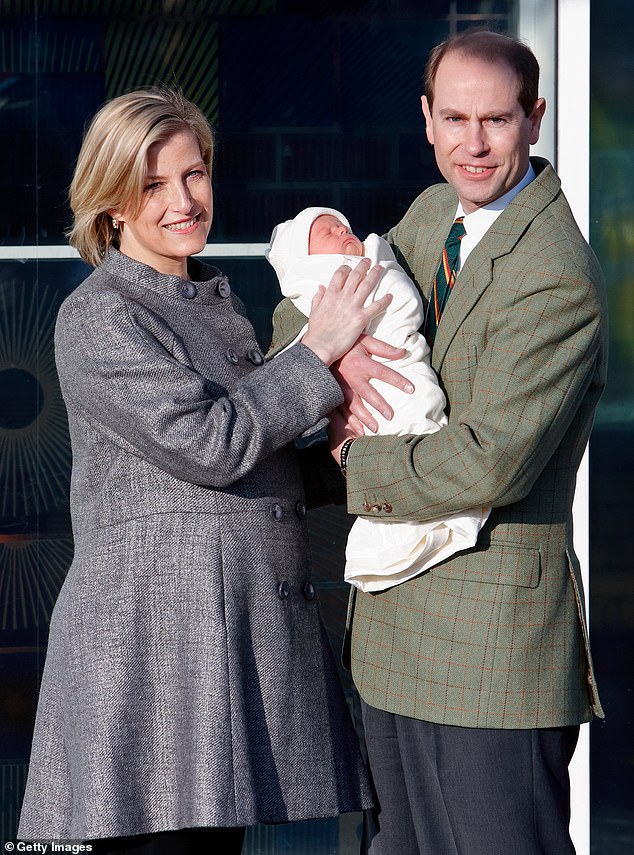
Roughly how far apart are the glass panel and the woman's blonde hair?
5.41 ft

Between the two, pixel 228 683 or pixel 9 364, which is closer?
pixel 228 683

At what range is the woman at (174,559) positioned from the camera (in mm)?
2510

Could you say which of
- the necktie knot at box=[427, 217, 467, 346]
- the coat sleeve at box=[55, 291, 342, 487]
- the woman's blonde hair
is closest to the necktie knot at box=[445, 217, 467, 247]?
the necktie knot at box=[427, 217, 467, 346]

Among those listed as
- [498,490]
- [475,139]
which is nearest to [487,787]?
[498,490]

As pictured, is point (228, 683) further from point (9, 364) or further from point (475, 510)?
point (9, 364)

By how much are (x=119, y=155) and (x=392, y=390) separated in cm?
78

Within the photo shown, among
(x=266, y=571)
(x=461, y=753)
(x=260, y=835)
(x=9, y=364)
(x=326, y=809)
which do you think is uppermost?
(x=9, y=364)

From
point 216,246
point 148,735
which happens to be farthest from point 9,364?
point 148,735

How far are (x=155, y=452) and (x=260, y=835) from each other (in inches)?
79.9

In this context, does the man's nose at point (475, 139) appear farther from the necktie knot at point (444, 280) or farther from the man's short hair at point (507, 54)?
the necktie knot at point (444, 280)

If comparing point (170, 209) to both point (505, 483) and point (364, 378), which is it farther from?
point (505, 483)

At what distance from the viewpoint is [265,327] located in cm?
400

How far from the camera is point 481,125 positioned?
8.13 feet

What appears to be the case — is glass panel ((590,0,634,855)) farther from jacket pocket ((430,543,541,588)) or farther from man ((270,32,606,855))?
jacket pocket ((430,543,541,588))
